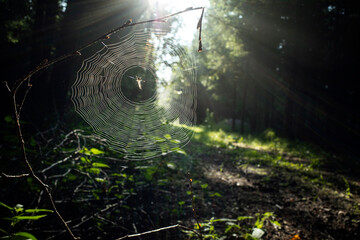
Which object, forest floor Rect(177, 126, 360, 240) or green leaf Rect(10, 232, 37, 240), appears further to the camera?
forest floor Rect(177, 126, 360, 240)

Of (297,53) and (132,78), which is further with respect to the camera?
(297,53)

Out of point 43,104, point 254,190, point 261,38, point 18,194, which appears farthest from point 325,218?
point 261,38

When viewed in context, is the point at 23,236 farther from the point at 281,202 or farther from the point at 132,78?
the point at 281,202

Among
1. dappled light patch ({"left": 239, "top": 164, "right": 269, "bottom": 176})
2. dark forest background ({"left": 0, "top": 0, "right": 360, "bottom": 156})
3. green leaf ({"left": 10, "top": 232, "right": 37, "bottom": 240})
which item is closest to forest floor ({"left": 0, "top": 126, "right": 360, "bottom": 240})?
dappled light patch ({"left": 239, "top": 164, "right": 269, "bottom": 176})

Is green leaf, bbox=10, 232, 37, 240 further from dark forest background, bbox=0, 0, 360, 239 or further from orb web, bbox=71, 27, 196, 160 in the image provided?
dark forest background, bbox=0, 0, 360, 239

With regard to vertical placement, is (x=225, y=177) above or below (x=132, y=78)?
below

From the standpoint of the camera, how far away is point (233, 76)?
15766mm

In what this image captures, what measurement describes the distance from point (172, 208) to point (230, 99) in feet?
78.4

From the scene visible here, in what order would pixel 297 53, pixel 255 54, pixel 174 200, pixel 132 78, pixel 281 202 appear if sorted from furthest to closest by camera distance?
1. pixel 255 54
2. pixel 297 53
3. pixel 281 202
4. pixel 174 200
5. pixel 132 78

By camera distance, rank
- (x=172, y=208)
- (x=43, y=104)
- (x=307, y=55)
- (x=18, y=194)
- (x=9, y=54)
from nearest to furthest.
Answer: (x=18, y=194) → (x=172, y=208) → (x=43, y=104) → (x=9, y=54) → (x=307, y=55)

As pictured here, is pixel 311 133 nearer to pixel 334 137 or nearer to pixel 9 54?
pixel 334 137

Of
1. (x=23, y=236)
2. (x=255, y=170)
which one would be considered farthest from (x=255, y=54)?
(x=23, y=236)

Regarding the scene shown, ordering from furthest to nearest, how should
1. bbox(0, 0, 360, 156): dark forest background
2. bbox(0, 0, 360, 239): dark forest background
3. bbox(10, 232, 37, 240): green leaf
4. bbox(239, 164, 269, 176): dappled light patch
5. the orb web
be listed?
1. bbox(0, 0, 360, 156): dark forest background
2. bbox(239, 164, 269, 176): dappled light patch
3. bbox(0, 0, 360, 239): dark forest background
4. the orb web
5. bbox(10, 232, 37, 240): green leaf

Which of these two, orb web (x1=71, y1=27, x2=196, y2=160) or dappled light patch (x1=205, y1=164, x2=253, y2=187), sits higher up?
orb web (x1=71, y1=27, x2=196, y2=160)
